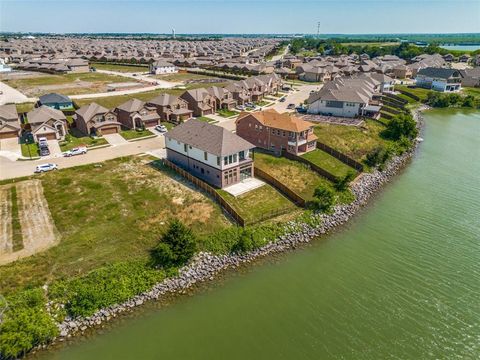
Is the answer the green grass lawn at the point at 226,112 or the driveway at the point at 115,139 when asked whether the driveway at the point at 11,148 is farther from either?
the green grass lawn at the point at 226,112

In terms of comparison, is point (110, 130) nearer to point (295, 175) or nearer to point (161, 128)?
point (161, 128)

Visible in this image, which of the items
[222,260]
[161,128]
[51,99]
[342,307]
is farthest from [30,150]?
[342,307]

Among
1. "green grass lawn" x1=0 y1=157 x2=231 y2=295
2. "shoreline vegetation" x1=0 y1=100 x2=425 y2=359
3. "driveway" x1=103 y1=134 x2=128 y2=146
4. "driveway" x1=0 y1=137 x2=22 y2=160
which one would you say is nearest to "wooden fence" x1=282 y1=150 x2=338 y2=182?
"shoreline vegetation" x1=0 y1=100 x2=425 y2=359

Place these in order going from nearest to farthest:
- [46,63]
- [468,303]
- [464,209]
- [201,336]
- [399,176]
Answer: [201,336]
[468,303]
[464,209]
[399,176]
[46,63]

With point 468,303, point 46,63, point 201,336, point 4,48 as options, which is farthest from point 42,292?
point 4,48

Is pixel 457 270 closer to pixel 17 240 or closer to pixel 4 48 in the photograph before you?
pixel 17 240
